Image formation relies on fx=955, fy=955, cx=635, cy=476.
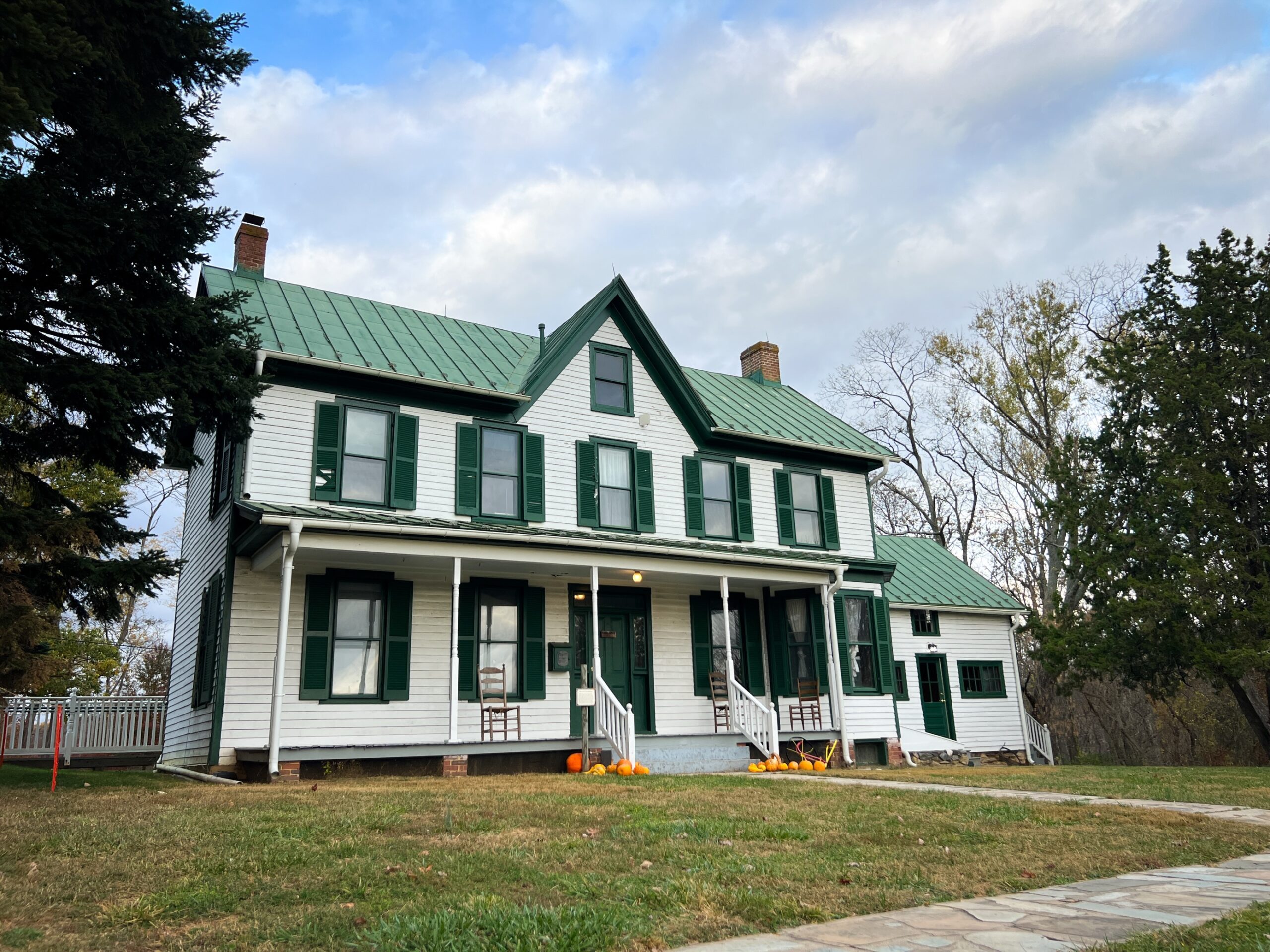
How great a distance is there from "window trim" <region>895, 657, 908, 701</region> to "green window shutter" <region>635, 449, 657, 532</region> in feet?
27.4

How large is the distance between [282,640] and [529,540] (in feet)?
11.7

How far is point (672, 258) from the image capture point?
3048cm

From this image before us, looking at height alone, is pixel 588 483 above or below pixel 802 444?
below

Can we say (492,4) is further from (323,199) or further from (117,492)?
(117,492)

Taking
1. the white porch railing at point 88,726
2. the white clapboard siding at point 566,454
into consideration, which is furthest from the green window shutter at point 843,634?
the white porch railing at point 88,726

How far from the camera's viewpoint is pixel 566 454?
16.2 metres

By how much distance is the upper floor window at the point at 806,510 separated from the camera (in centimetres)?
1831

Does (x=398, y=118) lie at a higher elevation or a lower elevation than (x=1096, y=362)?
higher

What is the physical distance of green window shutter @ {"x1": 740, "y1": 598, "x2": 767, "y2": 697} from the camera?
17.3 m

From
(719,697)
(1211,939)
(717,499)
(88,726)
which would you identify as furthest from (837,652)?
(88,726)

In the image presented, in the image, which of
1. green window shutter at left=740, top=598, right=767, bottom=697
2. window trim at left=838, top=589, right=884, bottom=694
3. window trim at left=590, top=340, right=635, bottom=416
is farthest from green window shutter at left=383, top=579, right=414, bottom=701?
window trim at left=838, top=589, right=884, bottom=694

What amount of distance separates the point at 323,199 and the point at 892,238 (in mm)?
14623

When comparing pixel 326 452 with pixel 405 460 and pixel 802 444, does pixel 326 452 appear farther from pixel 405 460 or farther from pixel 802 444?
pixel 802 444

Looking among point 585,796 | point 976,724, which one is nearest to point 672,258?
point 976,724
